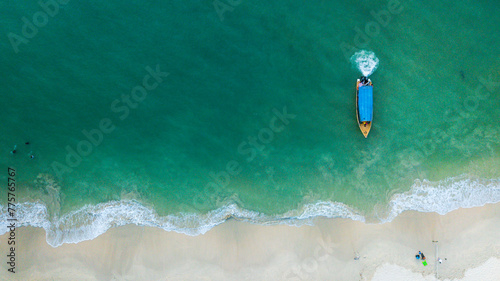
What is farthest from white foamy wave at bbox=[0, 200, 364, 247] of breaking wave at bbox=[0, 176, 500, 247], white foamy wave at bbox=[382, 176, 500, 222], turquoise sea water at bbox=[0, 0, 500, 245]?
white foamy wave at bbox=[382, 176, 500, 222]

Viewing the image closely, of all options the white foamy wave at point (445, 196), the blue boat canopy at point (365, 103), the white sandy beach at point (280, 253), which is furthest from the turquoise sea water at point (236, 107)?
the white sandy beach at point (280, 253)

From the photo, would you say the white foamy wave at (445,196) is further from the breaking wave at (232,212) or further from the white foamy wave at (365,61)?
the white foamy wave at (365,61)

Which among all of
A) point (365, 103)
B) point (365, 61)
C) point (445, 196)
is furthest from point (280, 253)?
point (365, 61)

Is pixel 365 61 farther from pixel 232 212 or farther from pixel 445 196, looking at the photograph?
pixel 232 212

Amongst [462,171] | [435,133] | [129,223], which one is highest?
[435,133]

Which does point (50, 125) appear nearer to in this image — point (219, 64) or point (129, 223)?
point (129, 223)

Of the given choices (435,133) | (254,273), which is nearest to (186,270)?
(254,273)
